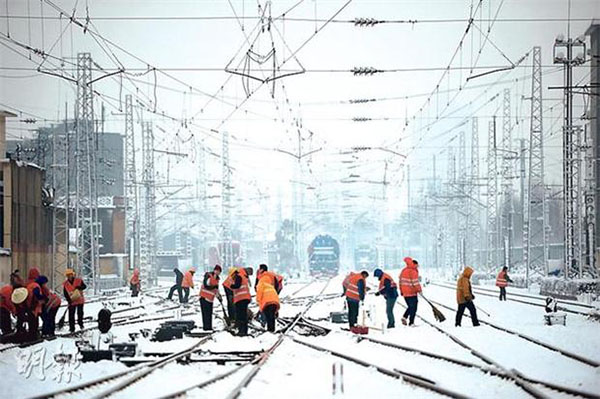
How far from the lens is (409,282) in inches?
840

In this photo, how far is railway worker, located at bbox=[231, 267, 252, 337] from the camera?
18719mm

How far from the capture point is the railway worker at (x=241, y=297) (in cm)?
1872

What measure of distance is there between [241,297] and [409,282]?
4.76 m

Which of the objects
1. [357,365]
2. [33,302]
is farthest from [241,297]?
[357,365]

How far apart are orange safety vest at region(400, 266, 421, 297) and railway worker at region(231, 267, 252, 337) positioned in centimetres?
450

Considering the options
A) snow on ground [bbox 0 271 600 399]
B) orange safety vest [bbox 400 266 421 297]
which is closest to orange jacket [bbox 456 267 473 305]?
snow on ground [bbox 0 271 600 399]

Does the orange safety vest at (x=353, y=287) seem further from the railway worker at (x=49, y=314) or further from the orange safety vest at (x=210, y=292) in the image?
the railway worker at (x=49, y=314)

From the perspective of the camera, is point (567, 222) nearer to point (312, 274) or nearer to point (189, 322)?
point (189, 322)

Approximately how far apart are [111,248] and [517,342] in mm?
47259

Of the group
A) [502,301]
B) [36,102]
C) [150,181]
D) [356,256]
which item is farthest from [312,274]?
[502,301]

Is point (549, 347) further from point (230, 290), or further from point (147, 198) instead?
point (147, 198)

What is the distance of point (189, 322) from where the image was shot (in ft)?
70.0

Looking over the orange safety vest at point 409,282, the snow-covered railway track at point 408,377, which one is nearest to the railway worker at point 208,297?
the orange safety vest at point 409,282

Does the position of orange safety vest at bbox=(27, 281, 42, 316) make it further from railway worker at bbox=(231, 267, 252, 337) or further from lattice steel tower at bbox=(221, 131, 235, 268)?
lattice steel tower at bbox=(221, 131, 235, 268)
